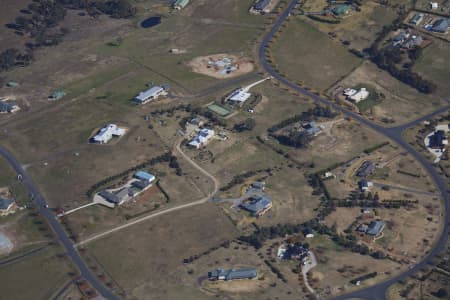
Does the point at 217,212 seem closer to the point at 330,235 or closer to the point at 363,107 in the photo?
the point at 330,235

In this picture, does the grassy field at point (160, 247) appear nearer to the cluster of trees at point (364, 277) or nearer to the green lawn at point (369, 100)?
the cluster of trees at point (364, 277)

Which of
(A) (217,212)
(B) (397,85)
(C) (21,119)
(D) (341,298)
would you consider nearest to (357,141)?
→ (B) (397,85)

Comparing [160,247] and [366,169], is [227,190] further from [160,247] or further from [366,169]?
[366,169]

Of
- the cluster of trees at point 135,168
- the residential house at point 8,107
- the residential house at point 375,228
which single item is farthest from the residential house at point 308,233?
the residential house at point 8,107

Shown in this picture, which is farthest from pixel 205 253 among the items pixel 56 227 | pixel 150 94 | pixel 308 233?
pixel 150 94

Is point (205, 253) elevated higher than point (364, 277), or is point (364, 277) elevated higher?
point (364, 277)

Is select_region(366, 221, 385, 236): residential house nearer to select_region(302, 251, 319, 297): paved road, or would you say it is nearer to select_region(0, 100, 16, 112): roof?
select_region(302, 251, 319, 297): paved road

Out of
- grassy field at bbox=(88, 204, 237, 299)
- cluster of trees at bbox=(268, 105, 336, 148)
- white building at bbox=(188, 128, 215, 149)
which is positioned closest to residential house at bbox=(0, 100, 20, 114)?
white building at bbox=(188, 128, 215, 149)
